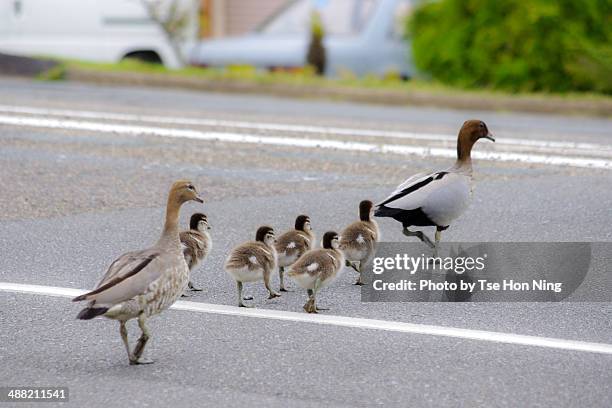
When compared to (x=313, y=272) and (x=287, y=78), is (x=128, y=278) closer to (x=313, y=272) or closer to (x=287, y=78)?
(x=313, y=272)

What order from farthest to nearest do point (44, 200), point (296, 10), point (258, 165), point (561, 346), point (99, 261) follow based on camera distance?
point (296, 10) < point (258, 165) < point (44, 200) < point (99, 261) < point (561, 346)

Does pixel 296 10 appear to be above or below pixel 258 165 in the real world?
above

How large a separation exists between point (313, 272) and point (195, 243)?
2.73 feet

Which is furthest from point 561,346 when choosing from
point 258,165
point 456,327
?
point 258,165

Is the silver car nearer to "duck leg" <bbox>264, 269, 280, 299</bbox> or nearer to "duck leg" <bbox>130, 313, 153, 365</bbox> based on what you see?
"duck leg" <bbox>264, 269, 280, 299</bbox>

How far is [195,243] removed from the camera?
21.7ft

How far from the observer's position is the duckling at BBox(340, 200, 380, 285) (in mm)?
6887

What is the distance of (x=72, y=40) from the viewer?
2061 centimetres

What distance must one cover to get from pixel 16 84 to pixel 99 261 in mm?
10655

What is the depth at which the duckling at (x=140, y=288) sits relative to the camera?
16.0ft

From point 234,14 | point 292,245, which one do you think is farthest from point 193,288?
point 234,14

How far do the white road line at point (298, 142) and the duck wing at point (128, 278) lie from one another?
21.1 ft

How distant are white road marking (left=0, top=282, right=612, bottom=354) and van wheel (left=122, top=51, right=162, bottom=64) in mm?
14870

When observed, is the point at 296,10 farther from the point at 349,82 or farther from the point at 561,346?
the point at 561,346
